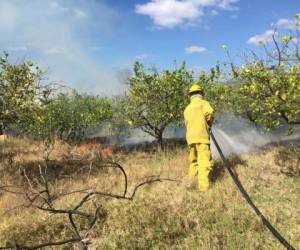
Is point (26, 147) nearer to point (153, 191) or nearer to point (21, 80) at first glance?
point (21, 80)

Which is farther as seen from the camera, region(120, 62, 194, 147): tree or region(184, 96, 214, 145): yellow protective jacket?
region(120, 62, 194, 147): tree

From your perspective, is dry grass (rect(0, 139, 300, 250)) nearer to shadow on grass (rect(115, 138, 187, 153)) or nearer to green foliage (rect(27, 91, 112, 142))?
shadow on grass (rect(115, 138, 187, 153))

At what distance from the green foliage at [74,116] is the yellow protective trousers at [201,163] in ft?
30.0

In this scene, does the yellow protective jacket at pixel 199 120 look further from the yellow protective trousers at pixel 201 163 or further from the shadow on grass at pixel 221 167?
the shadow on grass at pixel 221 167

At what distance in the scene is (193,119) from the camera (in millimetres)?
9172

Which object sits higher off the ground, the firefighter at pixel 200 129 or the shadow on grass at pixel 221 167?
the firefighter at pixel 200 129

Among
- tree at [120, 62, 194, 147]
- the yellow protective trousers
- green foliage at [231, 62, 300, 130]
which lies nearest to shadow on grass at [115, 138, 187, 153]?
tree at [120, 62, 194, 147]

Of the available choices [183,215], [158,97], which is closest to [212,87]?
[158,97]

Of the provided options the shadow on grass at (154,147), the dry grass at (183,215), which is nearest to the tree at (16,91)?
the dry grass at (183,215)

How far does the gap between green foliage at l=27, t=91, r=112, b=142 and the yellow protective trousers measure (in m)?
9.13

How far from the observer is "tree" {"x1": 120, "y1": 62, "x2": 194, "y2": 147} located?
48.6ft

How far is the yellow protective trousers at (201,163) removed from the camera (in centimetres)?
877

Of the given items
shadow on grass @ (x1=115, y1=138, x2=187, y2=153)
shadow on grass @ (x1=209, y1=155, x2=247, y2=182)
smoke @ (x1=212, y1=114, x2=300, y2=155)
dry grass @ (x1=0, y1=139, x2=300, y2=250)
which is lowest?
dry grass @ (x1=0, y1=139, x2=300, y2=250)

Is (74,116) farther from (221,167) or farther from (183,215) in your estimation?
(183,215)
